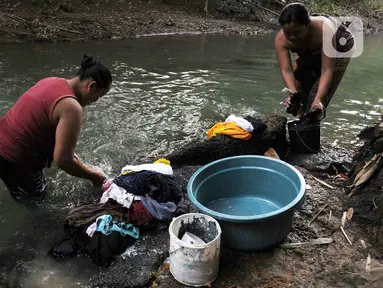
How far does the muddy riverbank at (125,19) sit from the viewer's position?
36.1 feet

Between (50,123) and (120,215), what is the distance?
0.99 metres

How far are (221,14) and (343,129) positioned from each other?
12613 mm

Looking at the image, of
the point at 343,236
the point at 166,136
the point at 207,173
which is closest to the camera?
the point at 343,236

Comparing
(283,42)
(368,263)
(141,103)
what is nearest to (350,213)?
(368,263)

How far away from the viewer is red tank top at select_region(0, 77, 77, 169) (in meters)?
2.79

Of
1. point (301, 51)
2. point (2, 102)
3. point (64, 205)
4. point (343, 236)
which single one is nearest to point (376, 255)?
point (343, 236)

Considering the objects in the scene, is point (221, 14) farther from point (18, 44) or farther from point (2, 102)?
point (2, 102)

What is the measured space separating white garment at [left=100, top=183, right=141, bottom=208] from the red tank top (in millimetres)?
622

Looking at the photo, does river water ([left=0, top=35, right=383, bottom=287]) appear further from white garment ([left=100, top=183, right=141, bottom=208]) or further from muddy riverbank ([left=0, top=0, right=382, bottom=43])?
muddy riverbank ([left=0, top=0, right=382, bottom=43])

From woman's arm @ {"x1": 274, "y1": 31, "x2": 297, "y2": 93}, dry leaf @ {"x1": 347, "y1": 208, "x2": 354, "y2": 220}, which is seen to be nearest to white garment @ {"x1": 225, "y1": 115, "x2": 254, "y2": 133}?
woman's arm @ {"x1": 274, "y1": 31, "x2": 297, "y2": 93}

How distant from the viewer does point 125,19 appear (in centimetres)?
1336

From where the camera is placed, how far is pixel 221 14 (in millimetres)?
→ 17250

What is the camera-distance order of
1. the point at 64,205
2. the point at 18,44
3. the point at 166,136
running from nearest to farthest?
1. the point at 64,205
2. the point at 166,136
3. the point at 18,44

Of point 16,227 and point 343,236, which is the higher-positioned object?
point 343,236
